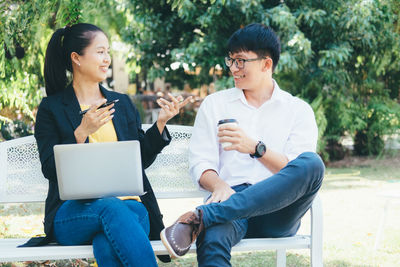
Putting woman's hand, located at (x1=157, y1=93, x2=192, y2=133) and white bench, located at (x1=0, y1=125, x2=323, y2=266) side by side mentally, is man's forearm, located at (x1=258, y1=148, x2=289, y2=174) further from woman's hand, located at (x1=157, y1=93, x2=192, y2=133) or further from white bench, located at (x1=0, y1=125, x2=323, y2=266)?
woman's hand, located at (x1=157, y1=93, x2=192, y2=133)

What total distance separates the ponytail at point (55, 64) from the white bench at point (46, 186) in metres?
0.38

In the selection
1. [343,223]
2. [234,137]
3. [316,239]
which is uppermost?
[234,137]

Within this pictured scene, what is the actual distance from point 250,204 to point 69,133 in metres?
1.08

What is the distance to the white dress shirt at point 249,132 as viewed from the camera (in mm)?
3191

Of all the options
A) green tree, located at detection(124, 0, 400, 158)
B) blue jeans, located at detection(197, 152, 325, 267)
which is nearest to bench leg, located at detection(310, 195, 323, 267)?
blue jeans, located at detection(197, 152, 325, 267)

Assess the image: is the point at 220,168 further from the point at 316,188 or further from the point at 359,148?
the point at 359,148

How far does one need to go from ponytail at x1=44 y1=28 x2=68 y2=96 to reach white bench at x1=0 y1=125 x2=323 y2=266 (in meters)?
0.38

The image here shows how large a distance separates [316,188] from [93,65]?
1.44 metres

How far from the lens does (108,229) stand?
8.59 ft

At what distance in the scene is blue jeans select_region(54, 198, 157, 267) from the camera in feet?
8.33

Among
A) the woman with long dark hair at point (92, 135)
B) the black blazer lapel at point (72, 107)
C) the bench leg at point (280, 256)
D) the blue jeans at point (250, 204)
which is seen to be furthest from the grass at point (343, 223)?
the blue jeans at point (250, 204)

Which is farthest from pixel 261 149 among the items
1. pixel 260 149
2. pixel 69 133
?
pixel 69 133

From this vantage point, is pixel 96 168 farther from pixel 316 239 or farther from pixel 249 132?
pixel 316 239

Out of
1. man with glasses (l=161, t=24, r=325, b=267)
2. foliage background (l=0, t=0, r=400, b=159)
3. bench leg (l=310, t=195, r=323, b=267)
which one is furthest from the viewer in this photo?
foliage background (l=0, t=0, r=400, b=159)
